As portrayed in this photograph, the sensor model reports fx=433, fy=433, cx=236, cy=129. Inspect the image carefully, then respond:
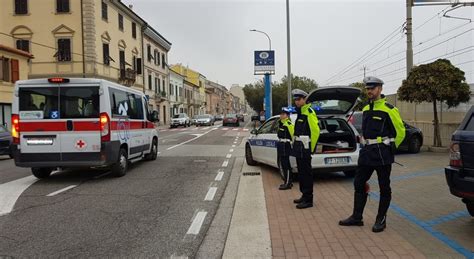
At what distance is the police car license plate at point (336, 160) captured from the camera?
905 centimetres

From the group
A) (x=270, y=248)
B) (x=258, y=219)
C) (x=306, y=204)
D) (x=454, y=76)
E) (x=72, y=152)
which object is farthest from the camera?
(x=454, y=76)

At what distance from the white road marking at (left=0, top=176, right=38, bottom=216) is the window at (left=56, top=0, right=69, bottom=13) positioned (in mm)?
28231

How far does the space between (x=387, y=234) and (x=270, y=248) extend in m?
1.54

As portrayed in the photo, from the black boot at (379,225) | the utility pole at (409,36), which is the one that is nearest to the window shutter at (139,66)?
the utility pole at (409,36)

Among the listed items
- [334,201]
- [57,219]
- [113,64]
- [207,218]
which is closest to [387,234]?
[334,201]

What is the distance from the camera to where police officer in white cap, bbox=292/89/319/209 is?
22.3 ft

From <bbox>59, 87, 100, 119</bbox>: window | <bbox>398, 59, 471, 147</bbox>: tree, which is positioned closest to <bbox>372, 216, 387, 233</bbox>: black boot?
<bbox>59, 87, 100, 119</bbox>: window

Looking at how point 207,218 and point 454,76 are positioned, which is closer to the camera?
point 207,218

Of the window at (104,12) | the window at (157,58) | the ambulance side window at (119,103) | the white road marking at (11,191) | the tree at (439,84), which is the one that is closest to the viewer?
the white road marking at (11,191)

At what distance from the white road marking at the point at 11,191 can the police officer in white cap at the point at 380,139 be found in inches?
219

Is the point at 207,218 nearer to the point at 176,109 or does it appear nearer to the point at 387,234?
the point at 387,234

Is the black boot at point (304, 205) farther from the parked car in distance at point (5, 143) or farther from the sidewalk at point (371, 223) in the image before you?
the parked car in distance at point (5, 143)

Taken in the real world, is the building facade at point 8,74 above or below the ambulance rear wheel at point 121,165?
above

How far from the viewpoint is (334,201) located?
7348mm
